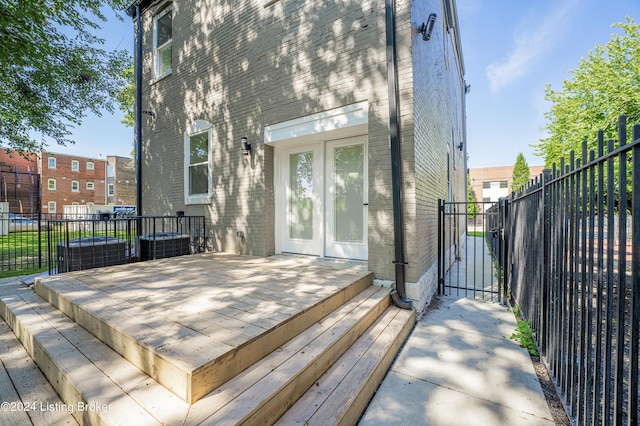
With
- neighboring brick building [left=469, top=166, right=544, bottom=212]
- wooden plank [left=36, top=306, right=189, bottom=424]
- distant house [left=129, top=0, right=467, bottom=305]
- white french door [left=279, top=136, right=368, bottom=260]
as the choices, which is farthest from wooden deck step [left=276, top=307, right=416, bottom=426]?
neighboring brick building [left=469, top=166, right=544, bottom=212]

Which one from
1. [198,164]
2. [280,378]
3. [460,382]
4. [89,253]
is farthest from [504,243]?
[89,253]

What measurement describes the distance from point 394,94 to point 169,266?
171 inches

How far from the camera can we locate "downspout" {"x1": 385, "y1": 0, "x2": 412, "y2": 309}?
3.75 metres

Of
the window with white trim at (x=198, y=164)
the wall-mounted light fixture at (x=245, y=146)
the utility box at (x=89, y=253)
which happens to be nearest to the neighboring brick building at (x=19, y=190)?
the window with white trim at (x=198, y=164)

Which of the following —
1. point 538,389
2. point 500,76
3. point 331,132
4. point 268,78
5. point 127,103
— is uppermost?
point 500,76

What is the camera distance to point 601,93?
11977 mm

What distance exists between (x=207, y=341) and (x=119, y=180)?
38.1m

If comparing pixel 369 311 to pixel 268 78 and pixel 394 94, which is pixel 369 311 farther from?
pixel 268 78

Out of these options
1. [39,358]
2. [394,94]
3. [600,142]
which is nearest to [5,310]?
[39,358]

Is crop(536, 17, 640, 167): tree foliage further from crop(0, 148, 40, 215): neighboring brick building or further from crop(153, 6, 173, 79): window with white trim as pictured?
crop(0, 148, 40, 215): neighboring brick building

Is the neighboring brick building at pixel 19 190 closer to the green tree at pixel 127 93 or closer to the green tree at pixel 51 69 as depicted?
the green tree at pixel 127 93

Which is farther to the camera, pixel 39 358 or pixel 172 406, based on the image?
pixel 39 358

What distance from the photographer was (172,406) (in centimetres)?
158

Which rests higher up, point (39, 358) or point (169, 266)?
point (169, 266)
